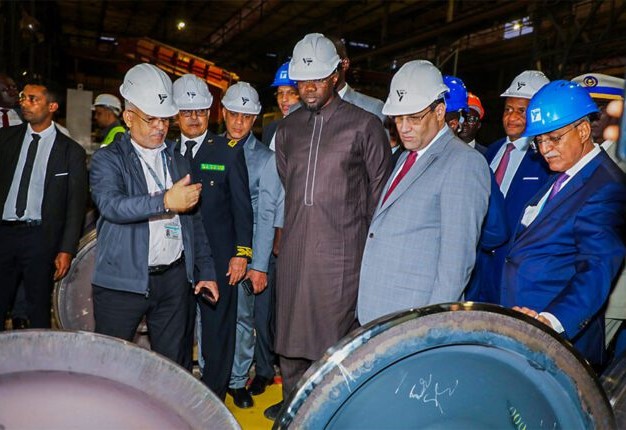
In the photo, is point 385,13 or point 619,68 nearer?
point 619,68

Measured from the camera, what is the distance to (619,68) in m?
11.7

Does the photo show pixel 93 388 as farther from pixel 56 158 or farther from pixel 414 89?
pixel 56 158

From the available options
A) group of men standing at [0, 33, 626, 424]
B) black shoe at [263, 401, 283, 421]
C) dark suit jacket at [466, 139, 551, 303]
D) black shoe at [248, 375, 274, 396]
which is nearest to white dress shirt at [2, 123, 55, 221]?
group of men standing at [0, 33, 626, 424]

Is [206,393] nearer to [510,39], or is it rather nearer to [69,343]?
[69,343]

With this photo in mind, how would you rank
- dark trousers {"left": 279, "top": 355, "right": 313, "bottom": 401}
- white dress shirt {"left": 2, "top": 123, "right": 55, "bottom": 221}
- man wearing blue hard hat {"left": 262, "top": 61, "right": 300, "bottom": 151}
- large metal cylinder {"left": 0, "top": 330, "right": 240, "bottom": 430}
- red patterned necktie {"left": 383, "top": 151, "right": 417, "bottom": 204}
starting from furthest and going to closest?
man wearing blue hard hat {"left": 262, "top": 61, "right": 300, "bottom": 151} < white dress shirt {"left": 2, "top": 123, "right": 55, "bottom": 221} < dark trousers {"left": 279, "top": 355, "right": 313, "bottom": 401} < red patterned necktie {"left": 383, "top": 151, "right": 417, "bottom": 204} < large metal cylinder {"left": 0, "top": 330, "right": 240, "bottom": 430}

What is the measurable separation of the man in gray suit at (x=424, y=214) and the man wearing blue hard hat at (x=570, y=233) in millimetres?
208

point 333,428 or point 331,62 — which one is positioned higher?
point 331,62

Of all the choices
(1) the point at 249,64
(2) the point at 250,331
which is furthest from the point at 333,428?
(1) the point at 249,64

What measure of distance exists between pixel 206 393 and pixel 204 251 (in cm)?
159

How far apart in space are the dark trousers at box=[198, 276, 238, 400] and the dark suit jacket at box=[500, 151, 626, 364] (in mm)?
1539

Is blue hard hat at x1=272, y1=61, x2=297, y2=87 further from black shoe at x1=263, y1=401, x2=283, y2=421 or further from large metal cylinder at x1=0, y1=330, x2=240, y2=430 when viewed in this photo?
large metal cylinder at x1=0, y1=330, x2=240, y2=430

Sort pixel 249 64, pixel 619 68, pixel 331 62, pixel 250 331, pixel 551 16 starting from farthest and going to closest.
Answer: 1. pixel 249 64
2. pixel 619 68
3. pixel 551 16
4. pixel 250 331
5. pixel 331 62

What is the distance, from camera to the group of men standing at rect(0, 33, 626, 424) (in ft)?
6.25

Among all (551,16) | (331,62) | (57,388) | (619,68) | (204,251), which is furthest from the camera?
(619,68)
